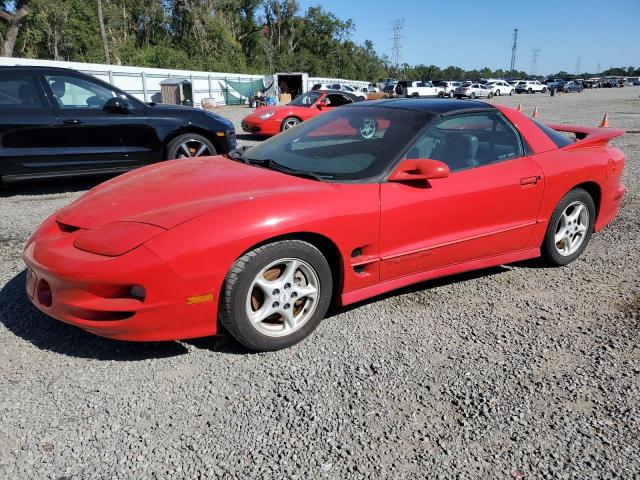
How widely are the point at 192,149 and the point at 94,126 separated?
51.3 inches

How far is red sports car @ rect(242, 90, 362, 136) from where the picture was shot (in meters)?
13.1

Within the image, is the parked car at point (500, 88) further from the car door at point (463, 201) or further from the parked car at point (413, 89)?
the car door at point (463, 201)

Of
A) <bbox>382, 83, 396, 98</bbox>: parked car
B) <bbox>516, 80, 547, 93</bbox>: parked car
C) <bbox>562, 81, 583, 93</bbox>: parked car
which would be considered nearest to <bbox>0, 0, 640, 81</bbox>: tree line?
<bbox>382, 83, 396, 98</bbox>: parked car

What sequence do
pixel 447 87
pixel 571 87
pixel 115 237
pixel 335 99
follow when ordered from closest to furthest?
pixel 115 237 → pixel 335 99 → pixel 447 87 → pixel 571 87

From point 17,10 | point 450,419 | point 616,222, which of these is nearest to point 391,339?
point 450,419

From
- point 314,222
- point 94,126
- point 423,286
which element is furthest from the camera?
point 94,126

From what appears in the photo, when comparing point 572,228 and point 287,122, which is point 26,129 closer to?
point 572,228

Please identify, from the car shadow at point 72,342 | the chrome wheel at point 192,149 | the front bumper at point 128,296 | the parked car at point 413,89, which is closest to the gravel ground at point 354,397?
the car shadow at point 72,342

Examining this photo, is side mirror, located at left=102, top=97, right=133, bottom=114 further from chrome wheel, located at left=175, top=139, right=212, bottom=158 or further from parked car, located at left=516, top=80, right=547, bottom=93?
parked car, located at left=516, top=80, right=547, bottom=93

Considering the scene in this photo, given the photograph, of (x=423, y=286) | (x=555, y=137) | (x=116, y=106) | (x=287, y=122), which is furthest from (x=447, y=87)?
(x=423, y=286)

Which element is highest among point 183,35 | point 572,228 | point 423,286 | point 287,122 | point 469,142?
point 183,35

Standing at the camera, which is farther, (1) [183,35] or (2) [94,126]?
(1) [183,35]

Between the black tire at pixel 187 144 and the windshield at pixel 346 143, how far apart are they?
10.6 ft

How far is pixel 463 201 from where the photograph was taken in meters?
3.25
